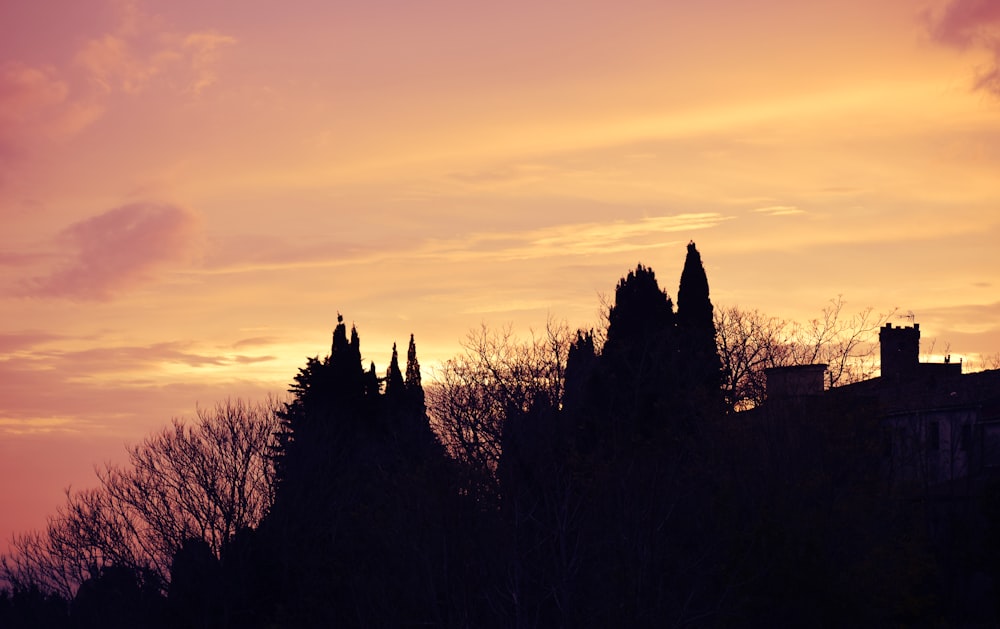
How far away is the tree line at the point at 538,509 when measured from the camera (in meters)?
34.6

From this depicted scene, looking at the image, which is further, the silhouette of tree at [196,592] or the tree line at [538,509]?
the silhouette of tree at [196,592]

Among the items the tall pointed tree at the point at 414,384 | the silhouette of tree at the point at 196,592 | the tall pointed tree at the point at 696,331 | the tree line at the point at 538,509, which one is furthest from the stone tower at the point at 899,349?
the silhouette of tree at the point at 196,592

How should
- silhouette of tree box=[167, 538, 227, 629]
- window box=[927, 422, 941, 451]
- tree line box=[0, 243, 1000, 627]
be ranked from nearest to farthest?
1. tree line box=[0, 243, 1000, 627]
2. silhouette of tree box=[167, 538, 227, 629]
3. window box=[927, 422, 941, 451]

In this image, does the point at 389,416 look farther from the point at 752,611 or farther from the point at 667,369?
the point at 752,611

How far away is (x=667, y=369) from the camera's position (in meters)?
51.1

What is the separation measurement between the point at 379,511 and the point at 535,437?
278 inches

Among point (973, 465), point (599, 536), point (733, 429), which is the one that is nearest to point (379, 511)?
point (599, 536)

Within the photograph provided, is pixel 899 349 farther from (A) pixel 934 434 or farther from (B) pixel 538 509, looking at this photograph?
(B) pixel 538 509

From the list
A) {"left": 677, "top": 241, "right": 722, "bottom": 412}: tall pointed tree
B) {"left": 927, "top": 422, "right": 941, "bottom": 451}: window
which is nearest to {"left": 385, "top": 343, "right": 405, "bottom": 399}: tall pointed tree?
{"left": 677, "top": 241, "right": 722, "bottom": 412}: tall pointed tree

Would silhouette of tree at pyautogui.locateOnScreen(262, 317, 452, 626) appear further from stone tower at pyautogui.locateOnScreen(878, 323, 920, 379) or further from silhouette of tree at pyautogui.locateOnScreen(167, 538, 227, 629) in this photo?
stone tower at pyautogui.locateOnScreen(878, 323, 920, 379)

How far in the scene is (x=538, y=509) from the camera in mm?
42031

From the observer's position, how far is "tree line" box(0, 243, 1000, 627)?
3462 centimetres

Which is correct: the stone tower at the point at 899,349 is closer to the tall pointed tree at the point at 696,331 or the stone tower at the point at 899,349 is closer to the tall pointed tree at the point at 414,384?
the tall pointed tree at the point at 696,331

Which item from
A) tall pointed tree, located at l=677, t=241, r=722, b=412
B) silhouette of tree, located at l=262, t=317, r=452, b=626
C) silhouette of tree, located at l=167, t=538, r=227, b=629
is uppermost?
tall pointed tree, located at l=677, t=241, r=722, b=412
